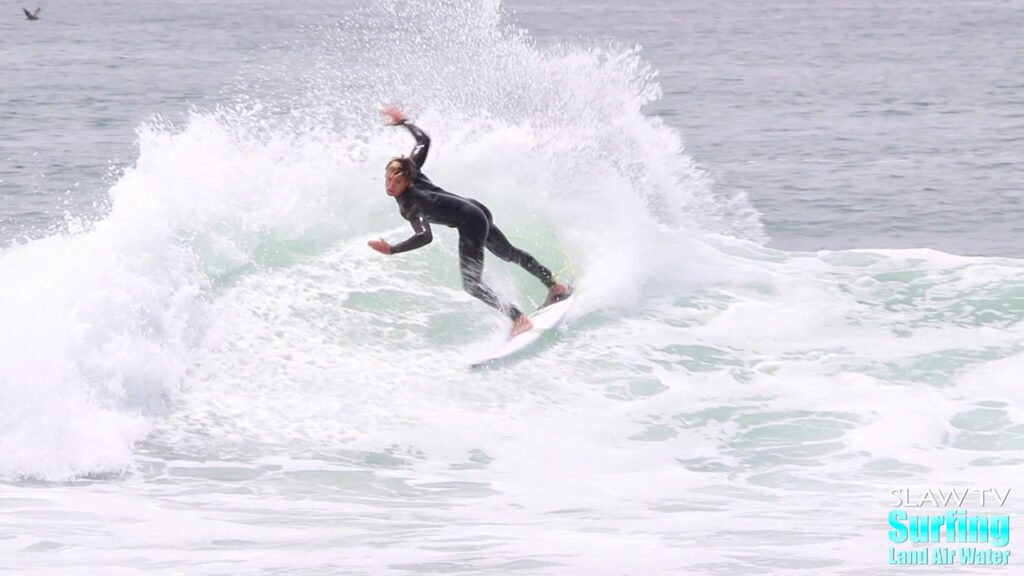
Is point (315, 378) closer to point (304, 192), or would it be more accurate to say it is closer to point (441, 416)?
point (441, 416)

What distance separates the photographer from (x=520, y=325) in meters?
11.4

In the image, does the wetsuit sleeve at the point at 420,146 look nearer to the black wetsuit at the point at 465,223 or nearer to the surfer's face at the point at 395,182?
the black wetsuit at the point at 465,223

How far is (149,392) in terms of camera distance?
10.4 metres

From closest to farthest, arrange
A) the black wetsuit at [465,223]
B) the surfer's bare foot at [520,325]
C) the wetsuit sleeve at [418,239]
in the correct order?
the wetsuit sleeve at [418,239] < the black wetsuit at [465,223] < the surfer's bare foot at [520,325]

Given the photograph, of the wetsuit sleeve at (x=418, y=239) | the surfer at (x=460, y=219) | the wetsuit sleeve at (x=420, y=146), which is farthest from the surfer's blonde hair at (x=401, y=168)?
the wetsuit sleeve at (x=418, y=239)

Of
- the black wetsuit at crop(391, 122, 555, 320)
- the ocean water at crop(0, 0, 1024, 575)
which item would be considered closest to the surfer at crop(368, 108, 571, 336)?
the black wetsuit at crop(391, 122, 555, 320)

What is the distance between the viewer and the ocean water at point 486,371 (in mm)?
8312

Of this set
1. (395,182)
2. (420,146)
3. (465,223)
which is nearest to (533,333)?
(465,223)

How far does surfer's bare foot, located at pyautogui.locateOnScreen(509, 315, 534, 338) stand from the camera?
11.3m

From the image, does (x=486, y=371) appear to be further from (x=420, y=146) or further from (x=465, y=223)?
(x=420, y=146)

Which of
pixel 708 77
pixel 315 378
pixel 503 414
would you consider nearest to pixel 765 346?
pixel 503 414

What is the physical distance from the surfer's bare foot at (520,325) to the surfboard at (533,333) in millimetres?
29

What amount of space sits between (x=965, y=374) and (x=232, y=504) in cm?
591

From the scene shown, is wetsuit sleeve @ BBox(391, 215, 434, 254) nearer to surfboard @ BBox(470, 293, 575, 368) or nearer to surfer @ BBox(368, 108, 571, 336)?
surfer @ BBox(368, 108, 571, 336)
